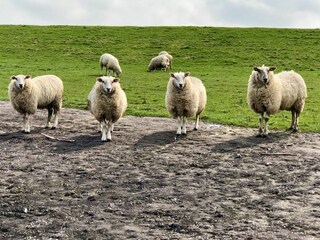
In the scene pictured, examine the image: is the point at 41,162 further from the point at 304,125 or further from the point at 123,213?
the point at 304,125

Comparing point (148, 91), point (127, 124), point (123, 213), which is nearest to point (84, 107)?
point (127, 124)

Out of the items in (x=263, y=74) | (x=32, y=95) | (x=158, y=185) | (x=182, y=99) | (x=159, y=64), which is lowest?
(x=158, y=185)

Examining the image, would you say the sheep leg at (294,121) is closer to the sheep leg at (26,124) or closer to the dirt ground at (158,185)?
the dirt ground at (158,185)

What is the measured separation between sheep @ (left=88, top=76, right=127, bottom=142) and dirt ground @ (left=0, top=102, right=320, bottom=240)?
1.58 feet

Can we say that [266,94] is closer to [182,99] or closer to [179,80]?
[182,99]

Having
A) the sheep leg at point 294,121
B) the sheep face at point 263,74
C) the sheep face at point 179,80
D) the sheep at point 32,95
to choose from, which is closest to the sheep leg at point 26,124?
the sheep at point 32,95

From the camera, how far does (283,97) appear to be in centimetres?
1458

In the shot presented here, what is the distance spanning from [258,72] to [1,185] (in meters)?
7.51

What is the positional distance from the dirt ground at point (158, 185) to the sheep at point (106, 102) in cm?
48

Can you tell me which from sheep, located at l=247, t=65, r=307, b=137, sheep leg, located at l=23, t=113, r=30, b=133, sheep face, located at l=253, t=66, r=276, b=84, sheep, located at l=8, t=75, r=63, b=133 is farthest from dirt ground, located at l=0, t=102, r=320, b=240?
sheep face, located at l=253, t=66, r=276, b=84

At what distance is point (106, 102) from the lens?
13305 millimetres

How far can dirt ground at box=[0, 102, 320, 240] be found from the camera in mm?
7512

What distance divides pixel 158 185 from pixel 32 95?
6.18 metres

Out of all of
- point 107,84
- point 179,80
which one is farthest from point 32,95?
point 179,80
